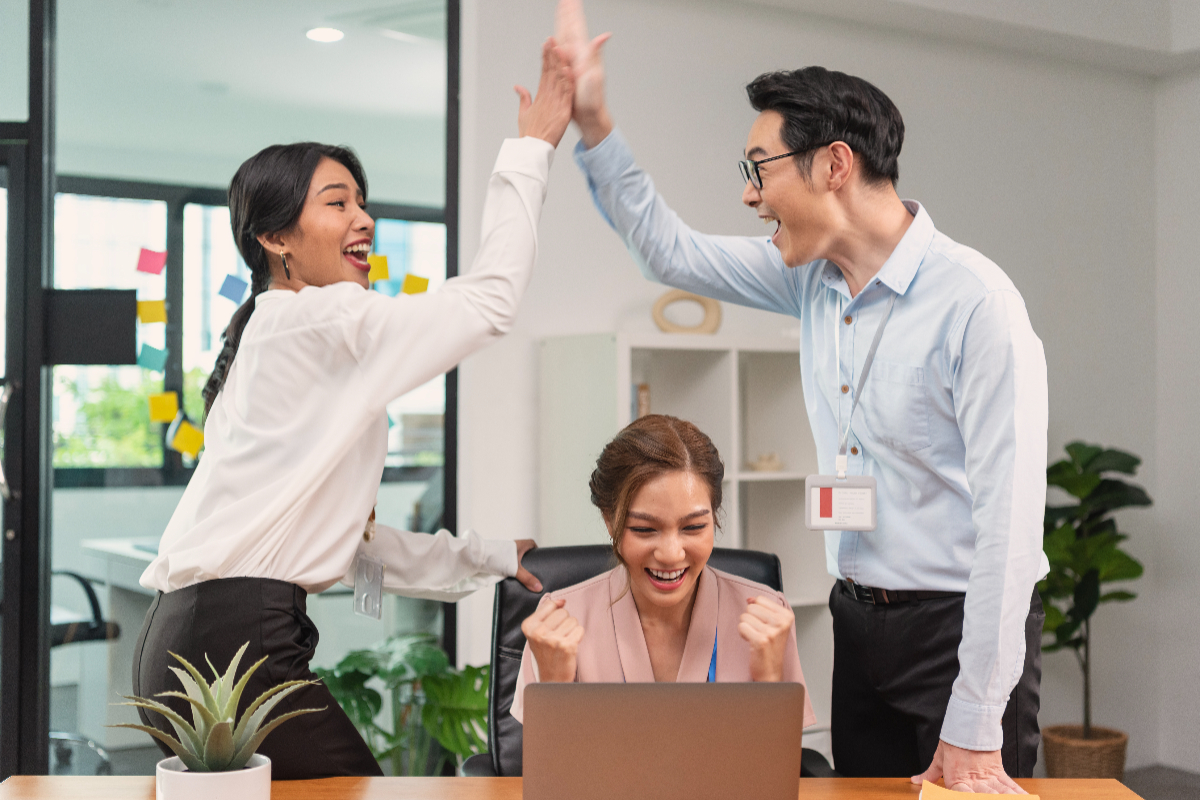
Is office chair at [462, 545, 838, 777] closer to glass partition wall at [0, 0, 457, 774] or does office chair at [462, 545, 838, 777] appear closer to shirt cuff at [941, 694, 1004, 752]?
shirt cuff at [941, 694, 1004, 752]

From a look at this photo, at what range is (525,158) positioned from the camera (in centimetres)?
192

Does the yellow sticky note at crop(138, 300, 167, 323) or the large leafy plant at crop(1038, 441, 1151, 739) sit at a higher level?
the yellow sticky note at crop(138, 300, 167, 323)

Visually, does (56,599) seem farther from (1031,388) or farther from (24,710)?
(1031,388)

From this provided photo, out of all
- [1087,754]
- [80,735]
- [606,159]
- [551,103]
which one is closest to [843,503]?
[606,159]

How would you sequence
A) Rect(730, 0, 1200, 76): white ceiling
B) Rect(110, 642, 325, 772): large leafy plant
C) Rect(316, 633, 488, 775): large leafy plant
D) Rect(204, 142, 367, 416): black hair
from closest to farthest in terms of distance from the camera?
Rect(110, 642, 325, 772): large leafy plant < Rect(204, 142, 367, 416): black hair < Rect(316, 633, 488, 775): large leafy plant < Rect(730, 0, 1200, 76): white ceiling

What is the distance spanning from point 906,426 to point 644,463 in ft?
1.50

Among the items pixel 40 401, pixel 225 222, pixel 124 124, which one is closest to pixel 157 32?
pixel 124 124

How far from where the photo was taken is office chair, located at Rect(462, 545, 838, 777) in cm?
215

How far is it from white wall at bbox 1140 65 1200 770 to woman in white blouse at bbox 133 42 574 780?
390cm

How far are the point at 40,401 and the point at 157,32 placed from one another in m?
1.22

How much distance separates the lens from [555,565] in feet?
7.25

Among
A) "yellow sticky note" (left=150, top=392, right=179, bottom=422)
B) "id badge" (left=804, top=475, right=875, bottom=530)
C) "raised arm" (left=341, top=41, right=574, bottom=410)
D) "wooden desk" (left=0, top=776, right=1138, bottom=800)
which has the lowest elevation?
"wooden desk" (left=0, top=776, right=1138, bottom=800)

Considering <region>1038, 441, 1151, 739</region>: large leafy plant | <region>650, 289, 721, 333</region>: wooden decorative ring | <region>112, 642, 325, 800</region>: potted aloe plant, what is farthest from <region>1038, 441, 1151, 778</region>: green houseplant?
<region>112, 642, 325, 800</region>: potted aloe plant

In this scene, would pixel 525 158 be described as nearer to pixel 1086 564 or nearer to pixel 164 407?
pixel 164 407
